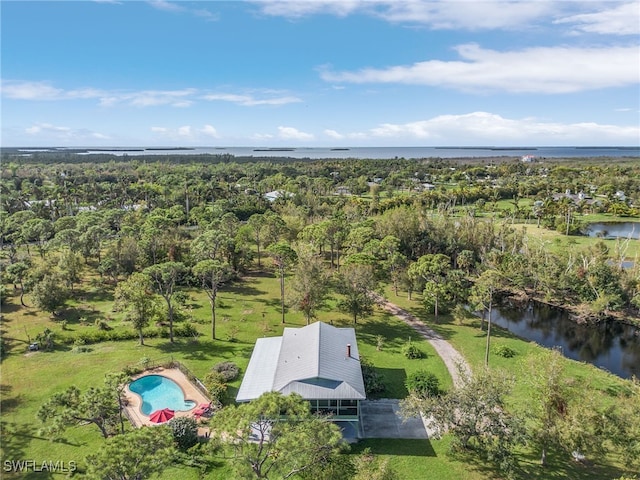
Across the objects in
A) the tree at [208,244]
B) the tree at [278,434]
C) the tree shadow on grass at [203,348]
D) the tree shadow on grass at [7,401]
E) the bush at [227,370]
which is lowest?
the tree shadow on grass at [7,401]

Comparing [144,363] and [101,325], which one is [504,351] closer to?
[144,363]

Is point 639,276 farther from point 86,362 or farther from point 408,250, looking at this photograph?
point 86,362

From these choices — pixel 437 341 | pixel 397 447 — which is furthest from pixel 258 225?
pixel 397 447

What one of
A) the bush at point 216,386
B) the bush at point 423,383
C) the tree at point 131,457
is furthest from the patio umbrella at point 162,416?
the bush at point 423,383

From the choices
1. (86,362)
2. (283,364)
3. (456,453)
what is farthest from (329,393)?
(86,362)

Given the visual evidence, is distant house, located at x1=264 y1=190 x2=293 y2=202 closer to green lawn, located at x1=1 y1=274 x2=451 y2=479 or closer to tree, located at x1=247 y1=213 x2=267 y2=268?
tree, located at x1=247 y1=213 x2=267 y2=268

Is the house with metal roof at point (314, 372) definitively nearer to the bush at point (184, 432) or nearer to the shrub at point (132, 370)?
the bush at point (184, 432)
